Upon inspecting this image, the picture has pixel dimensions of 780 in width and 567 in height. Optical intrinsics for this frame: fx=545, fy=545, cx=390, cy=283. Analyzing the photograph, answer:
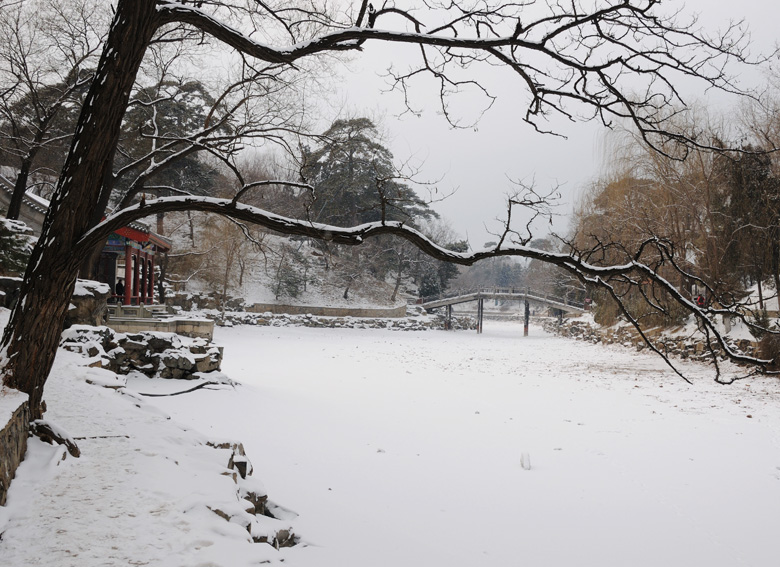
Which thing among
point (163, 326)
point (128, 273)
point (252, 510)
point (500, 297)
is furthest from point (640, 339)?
point (252, 510)

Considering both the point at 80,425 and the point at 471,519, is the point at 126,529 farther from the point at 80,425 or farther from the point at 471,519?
the point at 471,519

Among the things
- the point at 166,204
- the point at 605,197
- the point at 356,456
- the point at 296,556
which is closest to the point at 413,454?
the point at 356,456

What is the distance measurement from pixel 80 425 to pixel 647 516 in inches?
199

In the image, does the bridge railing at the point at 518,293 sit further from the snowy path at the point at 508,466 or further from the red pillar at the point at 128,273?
the snowy path at the point at 508,466

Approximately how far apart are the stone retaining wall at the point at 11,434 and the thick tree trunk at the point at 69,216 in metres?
0.18

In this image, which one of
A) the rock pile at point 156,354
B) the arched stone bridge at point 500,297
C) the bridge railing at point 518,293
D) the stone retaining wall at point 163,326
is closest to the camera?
the rock pile at point 156,354

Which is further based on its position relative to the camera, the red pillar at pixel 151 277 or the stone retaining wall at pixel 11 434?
the red pillar at pixel 151 277

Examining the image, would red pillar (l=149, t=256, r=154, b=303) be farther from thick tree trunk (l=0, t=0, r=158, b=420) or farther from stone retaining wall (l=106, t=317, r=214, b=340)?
thick tree trunk (l=0, t=0, r=158, b=420)

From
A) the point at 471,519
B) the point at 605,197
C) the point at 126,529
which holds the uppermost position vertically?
the point at 605,197

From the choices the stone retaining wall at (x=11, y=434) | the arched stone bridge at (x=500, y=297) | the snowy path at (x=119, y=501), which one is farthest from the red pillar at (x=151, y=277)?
the arched stone bridge at (x=500, y=297)

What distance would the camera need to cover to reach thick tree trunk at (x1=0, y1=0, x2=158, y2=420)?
136 inches

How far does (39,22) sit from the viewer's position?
12.8 m

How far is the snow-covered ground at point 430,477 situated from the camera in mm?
2893

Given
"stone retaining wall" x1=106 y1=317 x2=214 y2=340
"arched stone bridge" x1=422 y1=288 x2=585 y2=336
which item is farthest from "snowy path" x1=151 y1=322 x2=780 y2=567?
"arched stone bridge" x1=422 y1=288 x2=585 y2=336
